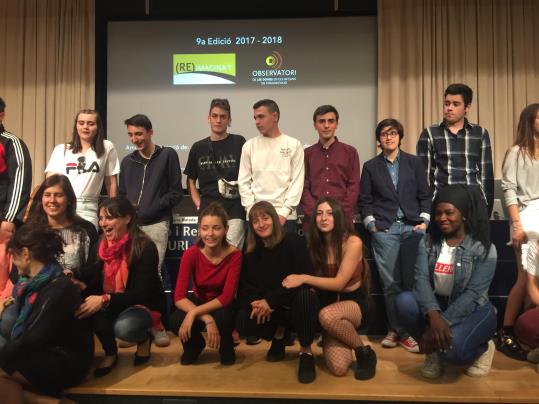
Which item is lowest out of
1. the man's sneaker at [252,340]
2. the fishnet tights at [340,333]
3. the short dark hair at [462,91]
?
the man's sneaker at [252,340]

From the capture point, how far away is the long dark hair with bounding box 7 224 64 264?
86.3 inches

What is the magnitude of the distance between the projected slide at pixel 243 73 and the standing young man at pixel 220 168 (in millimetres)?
1805

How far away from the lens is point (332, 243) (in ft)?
8.89

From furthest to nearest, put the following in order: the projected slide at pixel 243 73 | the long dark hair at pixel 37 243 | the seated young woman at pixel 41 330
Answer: the projected slide at pixel 243 73 → the long dark hair at pixel 37 243 → the seated young woman at pixel 41 330

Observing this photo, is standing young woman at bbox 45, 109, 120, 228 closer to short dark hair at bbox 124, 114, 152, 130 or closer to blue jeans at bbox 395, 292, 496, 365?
short dark hair at bbox 124, 114, 152, 130

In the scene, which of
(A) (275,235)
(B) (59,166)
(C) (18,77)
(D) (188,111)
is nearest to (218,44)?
(D) (188,111)

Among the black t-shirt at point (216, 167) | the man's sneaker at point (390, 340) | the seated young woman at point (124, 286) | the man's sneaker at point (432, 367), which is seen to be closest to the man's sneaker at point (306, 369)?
the man's sneaker at point (432, 367)

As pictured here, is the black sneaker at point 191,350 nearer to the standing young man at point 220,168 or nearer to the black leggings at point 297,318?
the black leggings at point 297,318

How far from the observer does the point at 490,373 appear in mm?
2521

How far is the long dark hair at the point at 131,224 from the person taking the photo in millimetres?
2633

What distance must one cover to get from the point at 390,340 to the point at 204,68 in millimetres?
3388

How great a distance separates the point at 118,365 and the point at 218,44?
139 inches

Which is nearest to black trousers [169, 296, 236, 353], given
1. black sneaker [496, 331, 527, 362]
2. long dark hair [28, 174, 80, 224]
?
long dark hair [28, 174, 80, 224]

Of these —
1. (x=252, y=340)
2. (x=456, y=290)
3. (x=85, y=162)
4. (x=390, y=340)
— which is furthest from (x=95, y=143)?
(x=456, y=290)
